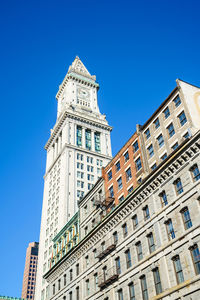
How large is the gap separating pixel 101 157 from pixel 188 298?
83444 mm

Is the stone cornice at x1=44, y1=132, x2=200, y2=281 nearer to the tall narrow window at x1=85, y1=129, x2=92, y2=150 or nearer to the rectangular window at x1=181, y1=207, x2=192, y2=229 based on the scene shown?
the rectangular window at x1=181, y1=207, x2=192, y2=229

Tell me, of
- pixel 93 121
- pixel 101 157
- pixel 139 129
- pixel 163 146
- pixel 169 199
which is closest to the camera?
pixel 169 199

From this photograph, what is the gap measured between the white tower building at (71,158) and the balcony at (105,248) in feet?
138

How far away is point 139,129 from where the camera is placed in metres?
50.6

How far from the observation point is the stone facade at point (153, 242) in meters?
33.7

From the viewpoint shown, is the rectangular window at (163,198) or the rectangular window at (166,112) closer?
the rectangular window at (163,198)

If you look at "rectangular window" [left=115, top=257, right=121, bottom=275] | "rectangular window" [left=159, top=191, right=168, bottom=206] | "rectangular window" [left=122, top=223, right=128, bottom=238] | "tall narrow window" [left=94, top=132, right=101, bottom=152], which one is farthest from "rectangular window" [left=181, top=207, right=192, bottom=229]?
"tall narrow window" [left=94, top=132, right=101, bottom=152]

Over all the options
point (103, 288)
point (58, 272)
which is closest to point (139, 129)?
point (103, 288)

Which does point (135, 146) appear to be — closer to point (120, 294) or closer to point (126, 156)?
point (126, 156)

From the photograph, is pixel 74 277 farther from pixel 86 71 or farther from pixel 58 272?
pixel 86 71

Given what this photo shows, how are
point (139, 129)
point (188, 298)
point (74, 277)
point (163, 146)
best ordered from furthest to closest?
1. point (74, 277)
2. point (139, 129)
3. point (163, 146)
4. point (188, 298)

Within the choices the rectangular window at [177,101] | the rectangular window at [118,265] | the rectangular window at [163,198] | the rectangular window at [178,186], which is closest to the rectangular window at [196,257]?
the rectangular window at [178,186]

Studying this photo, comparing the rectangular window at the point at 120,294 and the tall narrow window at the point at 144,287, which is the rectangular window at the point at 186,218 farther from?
the rectangular window at the point at 120,294

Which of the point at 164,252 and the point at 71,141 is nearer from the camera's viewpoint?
the point at 164,252
